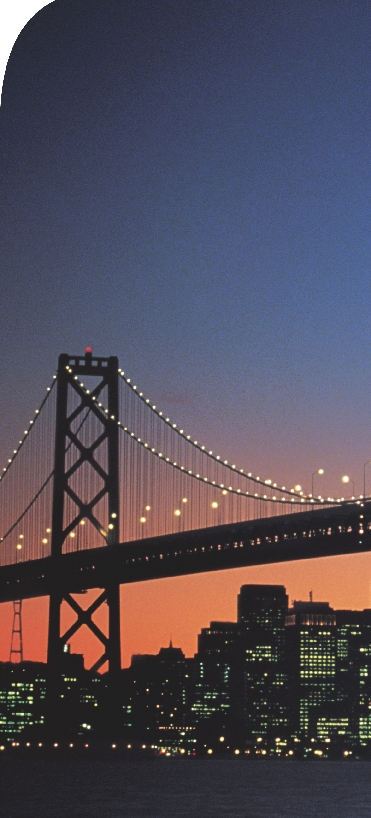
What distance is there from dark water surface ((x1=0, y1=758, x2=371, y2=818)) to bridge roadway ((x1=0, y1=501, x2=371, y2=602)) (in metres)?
4.27

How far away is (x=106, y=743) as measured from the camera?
113 ft

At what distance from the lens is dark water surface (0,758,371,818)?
78.2 feet

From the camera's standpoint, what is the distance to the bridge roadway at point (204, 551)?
106ft

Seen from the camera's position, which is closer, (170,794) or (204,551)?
(170,794)

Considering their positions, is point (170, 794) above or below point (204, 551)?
below

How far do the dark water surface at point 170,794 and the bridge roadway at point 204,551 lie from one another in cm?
427

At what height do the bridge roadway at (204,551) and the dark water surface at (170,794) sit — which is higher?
the bridge roadway at (204,551)

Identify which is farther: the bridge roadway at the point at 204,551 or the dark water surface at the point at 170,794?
the bridge roadway at the point at 204,551

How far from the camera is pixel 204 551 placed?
35.5m

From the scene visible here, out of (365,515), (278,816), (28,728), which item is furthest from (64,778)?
(278,816)

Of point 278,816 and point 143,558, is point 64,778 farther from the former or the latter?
point 278,816

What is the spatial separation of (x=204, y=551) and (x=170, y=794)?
674 cm

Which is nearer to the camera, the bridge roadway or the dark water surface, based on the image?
the dark water surface

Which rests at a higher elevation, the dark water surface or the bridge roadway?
the bridge roadway
